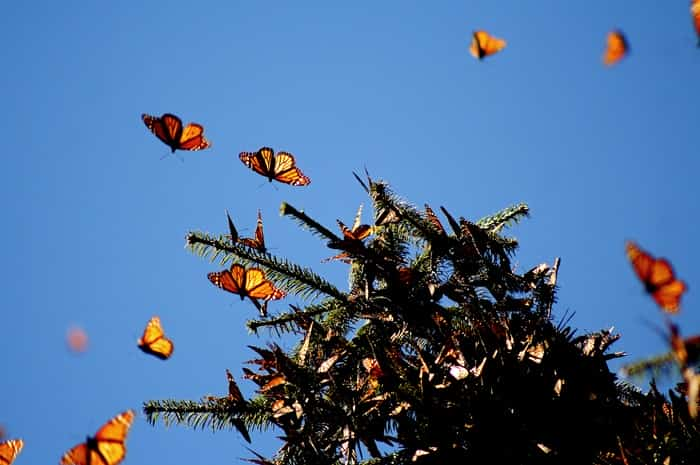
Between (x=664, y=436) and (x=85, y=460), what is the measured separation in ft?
9.02

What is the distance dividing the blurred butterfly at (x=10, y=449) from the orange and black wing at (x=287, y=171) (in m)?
2.53

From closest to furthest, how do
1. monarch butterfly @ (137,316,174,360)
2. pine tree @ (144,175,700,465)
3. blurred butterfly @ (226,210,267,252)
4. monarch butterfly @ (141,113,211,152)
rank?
pine tree @ (144,175,700,465) < blurred butterfly @ (226,210,267,252) < monarch butterfly @ (137,316,174,360) < monarch butterfly @ (141,113,211,152)

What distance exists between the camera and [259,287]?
3.16m

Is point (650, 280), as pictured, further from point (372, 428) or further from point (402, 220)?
point (372, 428)

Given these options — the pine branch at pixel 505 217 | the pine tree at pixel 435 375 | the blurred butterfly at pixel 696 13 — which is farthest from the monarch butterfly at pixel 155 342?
the blurred butterfly at pixel 696 13

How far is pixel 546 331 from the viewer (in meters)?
2.56

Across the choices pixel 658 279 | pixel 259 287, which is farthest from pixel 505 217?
pixel 259 287

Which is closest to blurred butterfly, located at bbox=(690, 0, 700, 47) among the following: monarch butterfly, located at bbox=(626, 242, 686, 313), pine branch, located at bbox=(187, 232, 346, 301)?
monarch butterfly, located at bbox=(626, 242, 686, 313)

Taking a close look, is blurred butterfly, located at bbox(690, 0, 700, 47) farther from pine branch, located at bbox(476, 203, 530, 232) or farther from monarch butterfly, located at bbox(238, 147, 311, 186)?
monarch butterfly, located at bbox(238, 147, 311, 186)

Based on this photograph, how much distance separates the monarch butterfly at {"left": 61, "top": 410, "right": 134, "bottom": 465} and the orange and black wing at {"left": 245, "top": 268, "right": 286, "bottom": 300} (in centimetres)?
89

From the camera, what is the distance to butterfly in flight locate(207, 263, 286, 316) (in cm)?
307

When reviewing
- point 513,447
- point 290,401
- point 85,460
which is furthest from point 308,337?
point 85,460

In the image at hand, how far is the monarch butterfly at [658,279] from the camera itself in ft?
8.62

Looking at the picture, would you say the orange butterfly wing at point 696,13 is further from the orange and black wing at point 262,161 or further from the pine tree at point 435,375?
the orange and black wing at point 262,161
